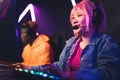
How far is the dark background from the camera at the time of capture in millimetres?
1629

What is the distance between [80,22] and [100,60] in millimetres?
254

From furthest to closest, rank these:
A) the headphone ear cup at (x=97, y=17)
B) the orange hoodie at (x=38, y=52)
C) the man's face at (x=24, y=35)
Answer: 1. the man's face at (x=24, y=35)
2. the orange hoodie at (x=38, y=52)
3. the headphone ear cup at (x=97, y=17)

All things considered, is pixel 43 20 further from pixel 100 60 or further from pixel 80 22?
pixel 100 60

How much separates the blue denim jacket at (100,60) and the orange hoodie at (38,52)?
0.94ft

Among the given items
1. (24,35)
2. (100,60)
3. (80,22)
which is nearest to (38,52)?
(24,35)

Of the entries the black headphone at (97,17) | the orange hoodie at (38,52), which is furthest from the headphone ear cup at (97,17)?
the orange hoodie at (38,52)

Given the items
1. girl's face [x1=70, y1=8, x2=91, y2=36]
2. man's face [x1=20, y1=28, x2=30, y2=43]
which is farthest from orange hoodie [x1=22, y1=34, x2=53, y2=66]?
girl's face [x1=70, y1=8, x2=91, y2=36]

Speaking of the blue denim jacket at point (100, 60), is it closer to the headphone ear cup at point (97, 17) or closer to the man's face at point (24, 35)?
the headphone ear cup at point (97, 17)

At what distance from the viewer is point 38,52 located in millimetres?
1795

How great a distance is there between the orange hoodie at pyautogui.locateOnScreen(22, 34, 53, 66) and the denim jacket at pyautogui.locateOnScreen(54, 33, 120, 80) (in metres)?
0.29

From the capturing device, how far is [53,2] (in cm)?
187

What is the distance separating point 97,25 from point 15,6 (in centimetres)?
68

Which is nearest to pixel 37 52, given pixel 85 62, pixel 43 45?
pixel 43 45

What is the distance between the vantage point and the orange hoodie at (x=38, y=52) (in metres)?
1.76
